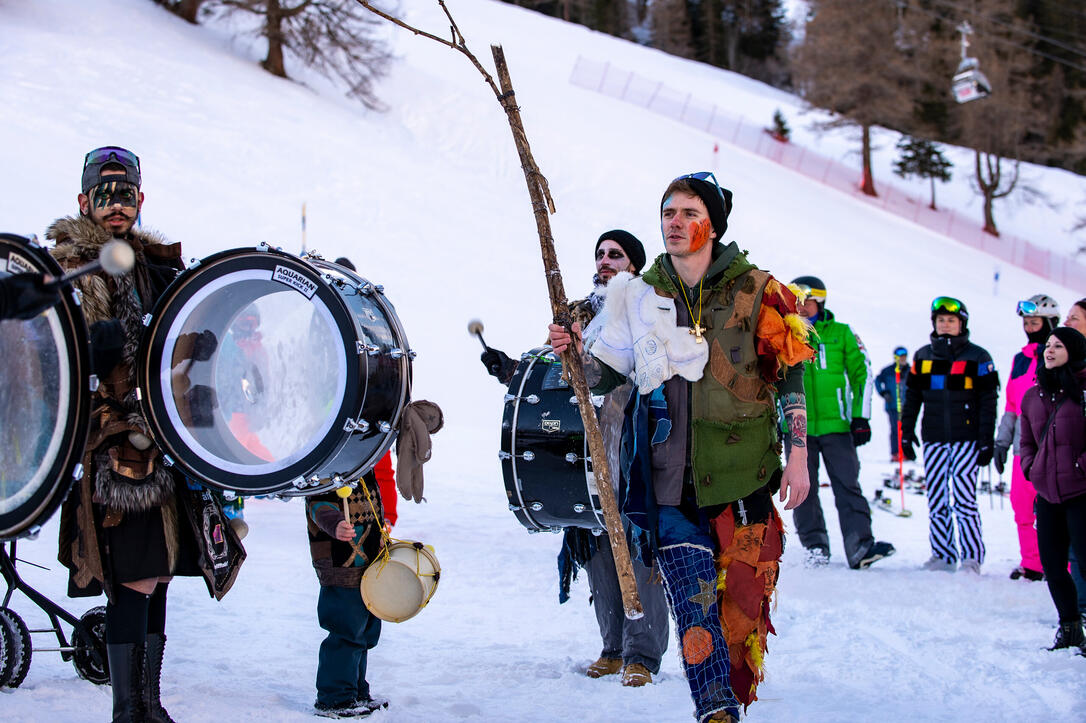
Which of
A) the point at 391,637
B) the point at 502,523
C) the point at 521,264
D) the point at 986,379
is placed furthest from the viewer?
the point at 521,264

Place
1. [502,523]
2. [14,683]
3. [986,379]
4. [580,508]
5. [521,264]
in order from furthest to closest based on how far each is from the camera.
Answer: [521,264]
[502,523]
[986,379]
[580,508]
[14,683]

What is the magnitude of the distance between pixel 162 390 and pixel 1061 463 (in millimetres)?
4579

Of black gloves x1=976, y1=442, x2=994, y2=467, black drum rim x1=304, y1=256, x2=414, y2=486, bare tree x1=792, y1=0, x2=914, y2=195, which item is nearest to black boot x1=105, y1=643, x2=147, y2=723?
black drum rim x1=304, y1=256, x2=414, y2=486

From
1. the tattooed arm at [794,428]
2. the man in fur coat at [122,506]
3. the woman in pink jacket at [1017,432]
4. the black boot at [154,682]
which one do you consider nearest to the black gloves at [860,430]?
the woman in pink jacket at [1017,432]

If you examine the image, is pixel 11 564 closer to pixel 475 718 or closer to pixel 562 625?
pixel 475 718

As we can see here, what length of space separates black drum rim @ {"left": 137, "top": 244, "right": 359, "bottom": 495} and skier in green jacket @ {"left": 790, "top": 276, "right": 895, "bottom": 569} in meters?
4.94

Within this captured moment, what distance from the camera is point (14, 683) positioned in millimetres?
4207

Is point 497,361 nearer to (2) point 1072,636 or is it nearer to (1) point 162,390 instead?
(1) point 162,390

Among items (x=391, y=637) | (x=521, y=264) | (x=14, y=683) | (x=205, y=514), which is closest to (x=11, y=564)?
(x=14, y=683)

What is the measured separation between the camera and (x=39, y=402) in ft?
10.6

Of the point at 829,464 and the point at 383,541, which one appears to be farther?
the point at 829,464

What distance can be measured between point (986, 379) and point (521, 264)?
477 inches

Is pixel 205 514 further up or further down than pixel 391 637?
further up

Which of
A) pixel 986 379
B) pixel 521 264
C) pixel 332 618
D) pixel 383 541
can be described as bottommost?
pixel 332 618
